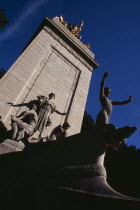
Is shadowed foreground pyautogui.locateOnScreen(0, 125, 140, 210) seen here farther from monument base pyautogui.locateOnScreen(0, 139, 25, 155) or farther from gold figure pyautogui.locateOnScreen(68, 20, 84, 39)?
gold figure pyautogui.locateOnScreen(68, 20, 84, 39)

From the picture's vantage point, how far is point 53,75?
9961mm

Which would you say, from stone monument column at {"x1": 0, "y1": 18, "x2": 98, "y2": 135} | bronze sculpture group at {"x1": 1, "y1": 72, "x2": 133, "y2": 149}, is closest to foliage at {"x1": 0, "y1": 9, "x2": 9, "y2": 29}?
stone monument column at {"x1": 0, "y1": 18, "x2": 98, "y2": 135}

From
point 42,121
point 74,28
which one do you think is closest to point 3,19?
point 74,28

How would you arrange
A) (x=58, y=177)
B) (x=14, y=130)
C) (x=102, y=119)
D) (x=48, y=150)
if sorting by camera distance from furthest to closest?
(x=14, y=130), (x=102, y=119), (x=48, y=150), (x=58, y=177)

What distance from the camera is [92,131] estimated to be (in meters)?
4.34

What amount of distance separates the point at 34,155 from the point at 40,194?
42.5 inches

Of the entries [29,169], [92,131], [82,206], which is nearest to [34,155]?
[29,169]

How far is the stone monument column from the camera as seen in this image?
7.99 metres

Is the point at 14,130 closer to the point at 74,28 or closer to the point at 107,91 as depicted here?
the point at 107,91

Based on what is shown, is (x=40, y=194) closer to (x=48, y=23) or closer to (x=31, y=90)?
(x=31, y=90)

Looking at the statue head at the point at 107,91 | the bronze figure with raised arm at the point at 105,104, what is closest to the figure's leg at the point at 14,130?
the bronze figure with raised arm at the point at 105,104

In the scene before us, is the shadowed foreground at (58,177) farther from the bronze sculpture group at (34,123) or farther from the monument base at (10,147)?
the bronze sculpture group at (34,123)

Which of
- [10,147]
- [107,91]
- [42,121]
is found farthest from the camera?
[42,121]

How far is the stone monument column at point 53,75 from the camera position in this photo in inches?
314
